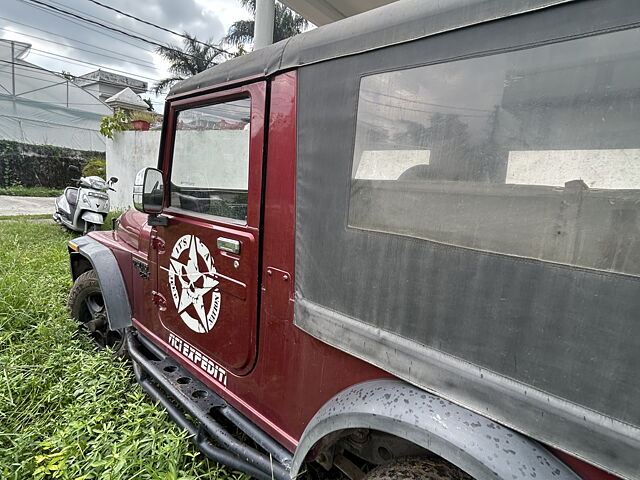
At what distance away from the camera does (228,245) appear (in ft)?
5.67

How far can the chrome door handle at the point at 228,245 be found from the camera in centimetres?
169

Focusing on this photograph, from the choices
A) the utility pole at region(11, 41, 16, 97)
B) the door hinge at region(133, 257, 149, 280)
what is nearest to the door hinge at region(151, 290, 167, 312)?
the door hinge at region(133, 257, 149, 280)

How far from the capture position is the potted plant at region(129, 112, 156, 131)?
8.63 metres

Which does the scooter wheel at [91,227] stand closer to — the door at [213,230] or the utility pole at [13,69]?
the door at [213,230]

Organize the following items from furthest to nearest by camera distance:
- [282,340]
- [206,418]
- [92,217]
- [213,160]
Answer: [92,217]
[213,160]
[206,418]
[282,340]

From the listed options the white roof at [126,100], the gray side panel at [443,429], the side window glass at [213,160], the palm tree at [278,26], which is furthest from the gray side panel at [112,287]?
the palm tree at [278,26]

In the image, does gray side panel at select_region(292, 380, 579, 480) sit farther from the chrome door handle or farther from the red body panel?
the chrome door handle

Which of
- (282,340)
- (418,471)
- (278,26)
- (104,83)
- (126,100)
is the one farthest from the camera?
(104,83)

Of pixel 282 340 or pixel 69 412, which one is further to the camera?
pixel 69 412

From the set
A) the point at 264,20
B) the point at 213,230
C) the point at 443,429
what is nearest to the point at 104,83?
the point at 264,20

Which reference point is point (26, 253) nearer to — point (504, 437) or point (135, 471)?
point (135, 471)

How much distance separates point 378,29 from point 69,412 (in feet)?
8.18

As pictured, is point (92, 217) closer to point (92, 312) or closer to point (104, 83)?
point (92, 312)

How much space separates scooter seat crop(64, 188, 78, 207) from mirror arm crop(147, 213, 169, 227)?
6.09 metres
